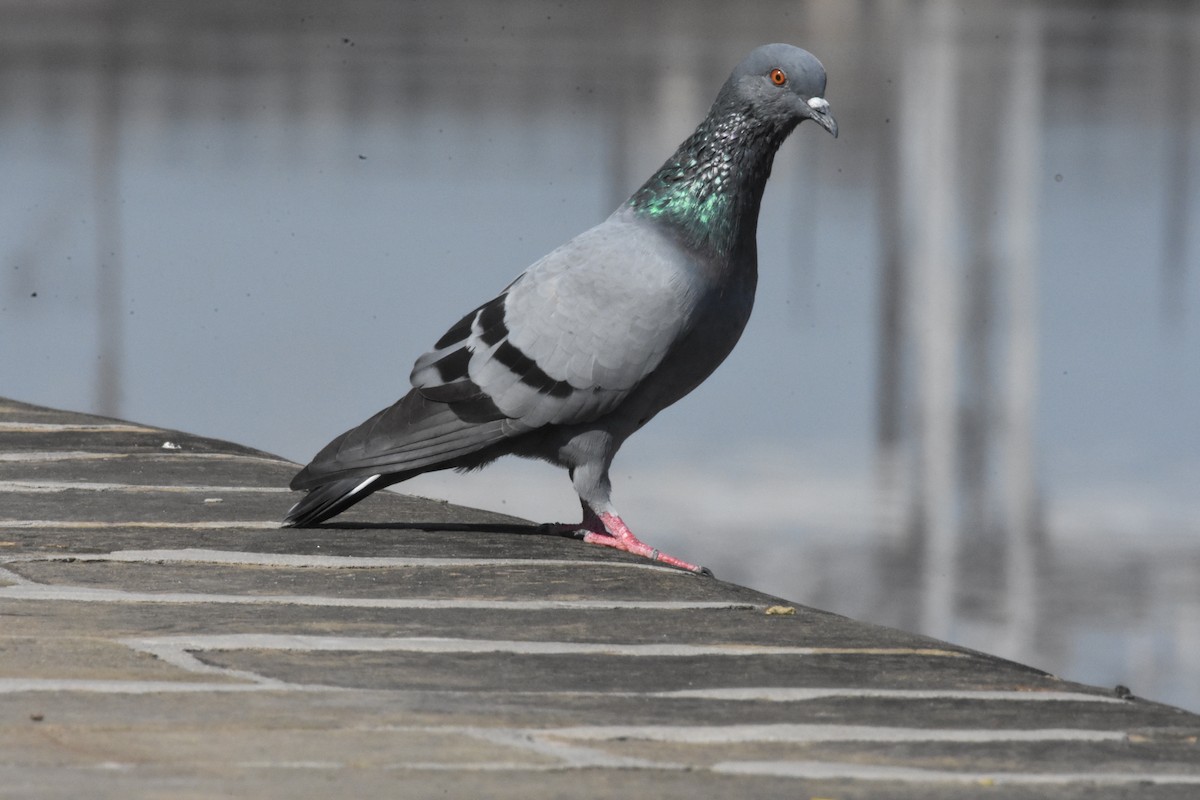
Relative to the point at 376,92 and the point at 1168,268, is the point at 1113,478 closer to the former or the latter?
the point at 1168,268

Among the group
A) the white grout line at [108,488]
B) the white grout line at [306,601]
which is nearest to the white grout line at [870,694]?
the white grout line at [306,601]

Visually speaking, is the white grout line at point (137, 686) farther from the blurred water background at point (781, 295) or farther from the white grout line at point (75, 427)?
the blurred water background at point (781, 295)

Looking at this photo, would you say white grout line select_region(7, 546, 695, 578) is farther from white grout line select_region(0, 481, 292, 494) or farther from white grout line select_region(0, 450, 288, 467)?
white grout line select_region(0, 450, 288, 467)

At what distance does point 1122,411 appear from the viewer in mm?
12844

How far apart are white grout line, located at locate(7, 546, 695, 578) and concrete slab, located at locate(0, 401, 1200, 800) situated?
0.04 feet

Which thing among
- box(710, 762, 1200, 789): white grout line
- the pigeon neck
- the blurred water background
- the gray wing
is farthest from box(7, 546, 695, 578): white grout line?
the blurred water background

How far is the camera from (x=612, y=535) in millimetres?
Answer: 4867

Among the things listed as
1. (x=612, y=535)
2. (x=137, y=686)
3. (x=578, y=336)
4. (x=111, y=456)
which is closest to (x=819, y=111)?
(x=578, y=336)

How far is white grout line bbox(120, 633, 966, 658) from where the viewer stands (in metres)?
3.49

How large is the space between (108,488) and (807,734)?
241cm

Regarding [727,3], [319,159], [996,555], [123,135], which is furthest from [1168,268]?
[727,3]

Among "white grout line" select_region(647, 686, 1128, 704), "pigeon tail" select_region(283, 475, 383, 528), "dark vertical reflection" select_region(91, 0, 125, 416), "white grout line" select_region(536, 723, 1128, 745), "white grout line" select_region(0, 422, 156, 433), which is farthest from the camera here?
"dark vertical reflection" select_region(91, 0, 125, 416)

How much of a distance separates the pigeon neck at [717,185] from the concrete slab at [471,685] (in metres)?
0.75

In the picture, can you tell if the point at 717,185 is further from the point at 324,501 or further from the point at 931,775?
the point at 931,775
